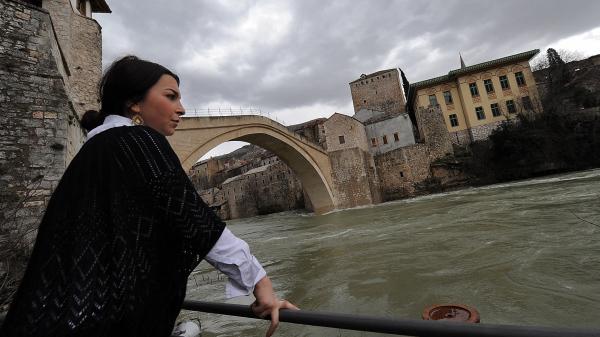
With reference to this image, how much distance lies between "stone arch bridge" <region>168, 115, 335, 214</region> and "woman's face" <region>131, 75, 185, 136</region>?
12769 millimetres

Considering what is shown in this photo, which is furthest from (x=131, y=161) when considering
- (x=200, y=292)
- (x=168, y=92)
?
(x=200, y=292)

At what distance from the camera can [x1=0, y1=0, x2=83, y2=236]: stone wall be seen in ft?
14.9

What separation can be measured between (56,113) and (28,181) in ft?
3.75

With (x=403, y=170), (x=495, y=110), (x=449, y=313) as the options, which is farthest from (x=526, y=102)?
(x=449, y=313)

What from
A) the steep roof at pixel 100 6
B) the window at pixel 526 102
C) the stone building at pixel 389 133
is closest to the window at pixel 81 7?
the steep roof at pixel 100 6

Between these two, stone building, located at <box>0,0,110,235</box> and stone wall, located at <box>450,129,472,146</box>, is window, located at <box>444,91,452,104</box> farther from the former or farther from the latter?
stone building, located at <box>0,0,110,235</box>

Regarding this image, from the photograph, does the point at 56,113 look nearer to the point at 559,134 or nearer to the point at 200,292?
the point at 200,292

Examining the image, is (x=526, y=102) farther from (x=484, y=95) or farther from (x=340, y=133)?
(x=340, y=133)

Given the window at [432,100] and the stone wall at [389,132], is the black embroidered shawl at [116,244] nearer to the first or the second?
the stone wall at [389,132]

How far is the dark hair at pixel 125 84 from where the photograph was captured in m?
1.23

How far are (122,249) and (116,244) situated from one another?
0.02 m

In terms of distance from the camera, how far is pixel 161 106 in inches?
49.4

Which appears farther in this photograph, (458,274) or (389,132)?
(389,132)

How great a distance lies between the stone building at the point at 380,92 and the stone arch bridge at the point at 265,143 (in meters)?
19.0
